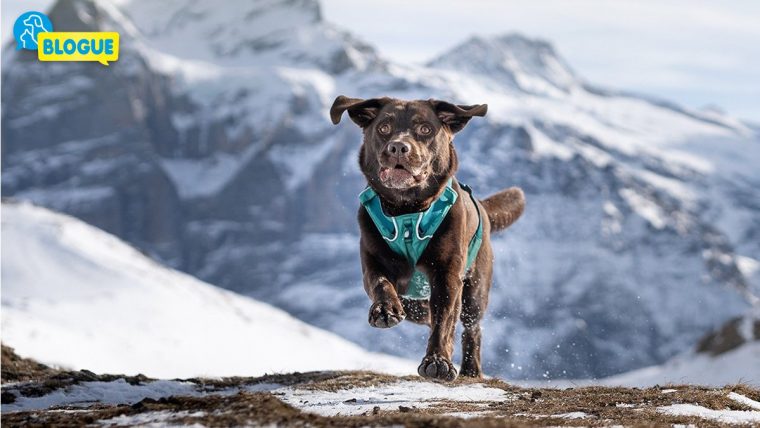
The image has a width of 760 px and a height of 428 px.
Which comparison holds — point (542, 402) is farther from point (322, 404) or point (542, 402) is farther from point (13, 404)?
point (13, 404)

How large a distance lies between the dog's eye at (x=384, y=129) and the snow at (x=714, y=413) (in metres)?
3.86

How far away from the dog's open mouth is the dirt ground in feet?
7.35

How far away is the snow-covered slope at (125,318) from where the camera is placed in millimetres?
28516

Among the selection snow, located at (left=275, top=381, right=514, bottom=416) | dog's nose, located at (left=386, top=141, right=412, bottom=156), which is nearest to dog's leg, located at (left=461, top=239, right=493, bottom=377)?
→ snow, located at (left=275, top=381, right=514, bottom=416)

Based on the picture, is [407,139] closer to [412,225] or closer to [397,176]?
[397,176]

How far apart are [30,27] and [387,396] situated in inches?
331

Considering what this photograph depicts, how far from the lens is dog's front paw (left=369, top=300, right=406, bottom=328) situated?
9055 mm

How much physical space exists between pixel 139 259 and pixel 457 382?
46.6m

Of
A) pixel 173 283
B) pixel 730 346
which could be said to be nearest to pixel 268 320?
pixel 173 283

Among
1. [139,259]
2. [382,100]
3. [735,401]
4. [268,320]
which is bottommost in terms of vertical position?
[735,401]

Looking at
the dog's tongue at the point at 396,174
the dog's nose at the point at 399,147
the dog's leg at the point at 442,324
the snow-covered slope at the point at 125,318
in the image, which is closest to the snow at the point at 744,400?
the dog's leg at the point at 442,324

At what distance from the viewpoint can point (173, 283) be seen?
48.4m

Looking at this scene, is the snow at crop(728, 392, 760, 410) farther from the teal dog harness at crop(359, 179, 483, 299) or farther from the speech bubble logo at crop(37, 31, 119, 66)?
the speech bubble logo at crop(37, 31, 119, 66)

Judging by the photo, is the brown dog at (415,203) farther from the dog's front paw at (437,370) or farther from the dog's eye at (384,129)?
the dog's front paw at (437,370)
